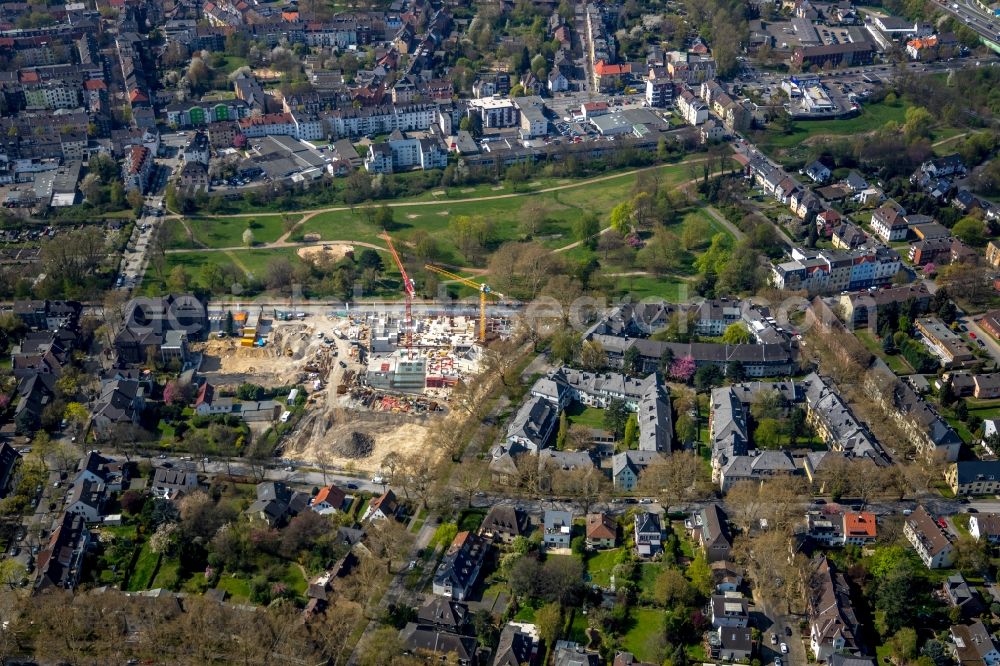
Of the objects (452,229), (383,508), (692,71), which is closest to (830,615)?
(383,508)

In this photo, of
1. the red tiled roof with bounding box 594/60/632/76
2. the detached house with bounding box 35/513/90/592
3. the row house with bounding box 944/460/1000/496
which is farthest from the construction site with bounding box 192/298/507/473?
the red tiled roof with bounding box 594/60/632/76

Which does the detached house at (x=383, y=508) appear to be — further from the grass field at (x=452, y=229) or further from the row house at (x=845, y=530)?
the grass field at (x=452, y=229)

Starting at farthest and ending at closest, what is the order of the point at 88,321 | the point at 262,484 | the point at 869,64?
the point at 869,64 → the point at 88,321 → the point at 262,484

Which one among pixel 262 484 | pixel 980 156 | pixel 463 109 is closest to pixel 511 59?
pixel 463 109

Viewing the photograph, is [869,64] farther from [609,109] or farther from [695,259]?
[695,259]

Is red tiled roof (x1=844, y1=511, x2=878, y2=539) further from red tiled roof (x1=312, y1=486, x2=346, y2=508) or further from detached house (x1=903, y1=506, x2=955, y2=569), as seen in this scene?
red tiled roof (x1=312, y1=486, x2=346, y2=508)

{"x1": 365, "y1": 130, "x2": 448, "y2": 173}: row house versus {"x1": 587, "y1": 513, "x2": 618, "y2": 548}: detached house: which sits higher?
{"x1": 365, "y1": 130, "x2": 448, "y2": 173}: row house

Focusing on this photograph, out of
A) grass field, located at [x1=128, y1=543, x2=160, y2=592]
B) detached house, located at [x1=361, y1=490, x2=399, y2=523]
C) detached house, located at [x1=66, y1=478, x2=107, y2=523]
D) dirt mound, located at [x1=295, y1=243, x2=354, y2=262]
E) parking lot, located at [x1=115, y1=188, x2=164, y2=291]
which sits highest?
parking lot, located at [x1=115, y1=188, x2=164, y2=291]
